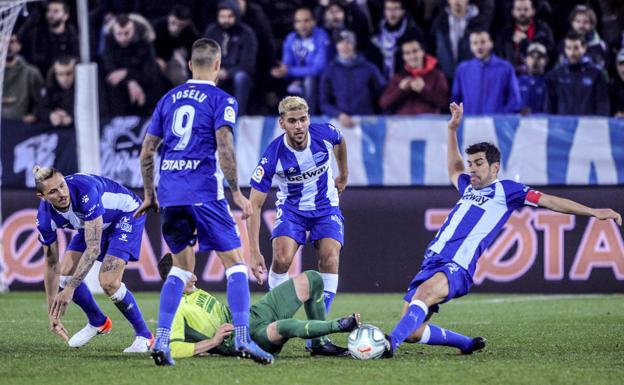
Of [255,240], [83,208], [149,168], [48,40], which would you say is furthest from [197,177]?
[48,40]

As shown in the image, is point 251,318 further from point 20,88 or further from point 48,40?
point 48,40

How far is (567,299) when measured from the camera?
50.0 ft

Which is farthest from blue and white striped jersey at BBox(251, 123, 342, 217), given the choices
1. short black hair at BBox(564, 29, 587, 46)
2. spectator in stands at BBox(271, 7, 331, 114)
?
short black hair at BBox(564, 29, 587, 46)

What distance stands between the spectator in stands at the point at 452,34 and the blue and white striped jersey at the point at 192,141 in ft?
30.8

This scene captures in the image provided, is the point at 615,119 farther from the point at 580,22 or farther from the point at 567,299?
the point at 567,299

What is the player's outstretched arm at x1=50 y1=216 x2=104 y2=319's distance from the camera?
870 cm

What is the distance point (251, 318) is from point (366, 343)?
901mm

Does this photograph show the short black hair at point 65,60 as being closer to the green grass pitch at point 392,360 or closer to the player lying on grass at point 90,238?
the green grass pitch at point 392,360

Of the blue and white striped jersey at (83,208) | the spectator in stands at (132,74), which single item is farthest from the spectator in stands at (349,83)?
the blue and white striped jersey at (83,208)

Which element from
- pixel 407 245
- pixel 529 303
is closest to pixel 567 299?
pixel 529 303

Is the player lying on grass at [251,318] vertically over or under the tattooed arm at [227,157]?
under

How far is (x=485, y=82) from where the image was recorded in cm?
1644

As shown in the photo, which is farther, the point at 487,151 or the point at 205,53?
the point at 487,151

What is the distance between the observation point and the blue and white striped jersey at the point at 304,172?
9.73 metres
